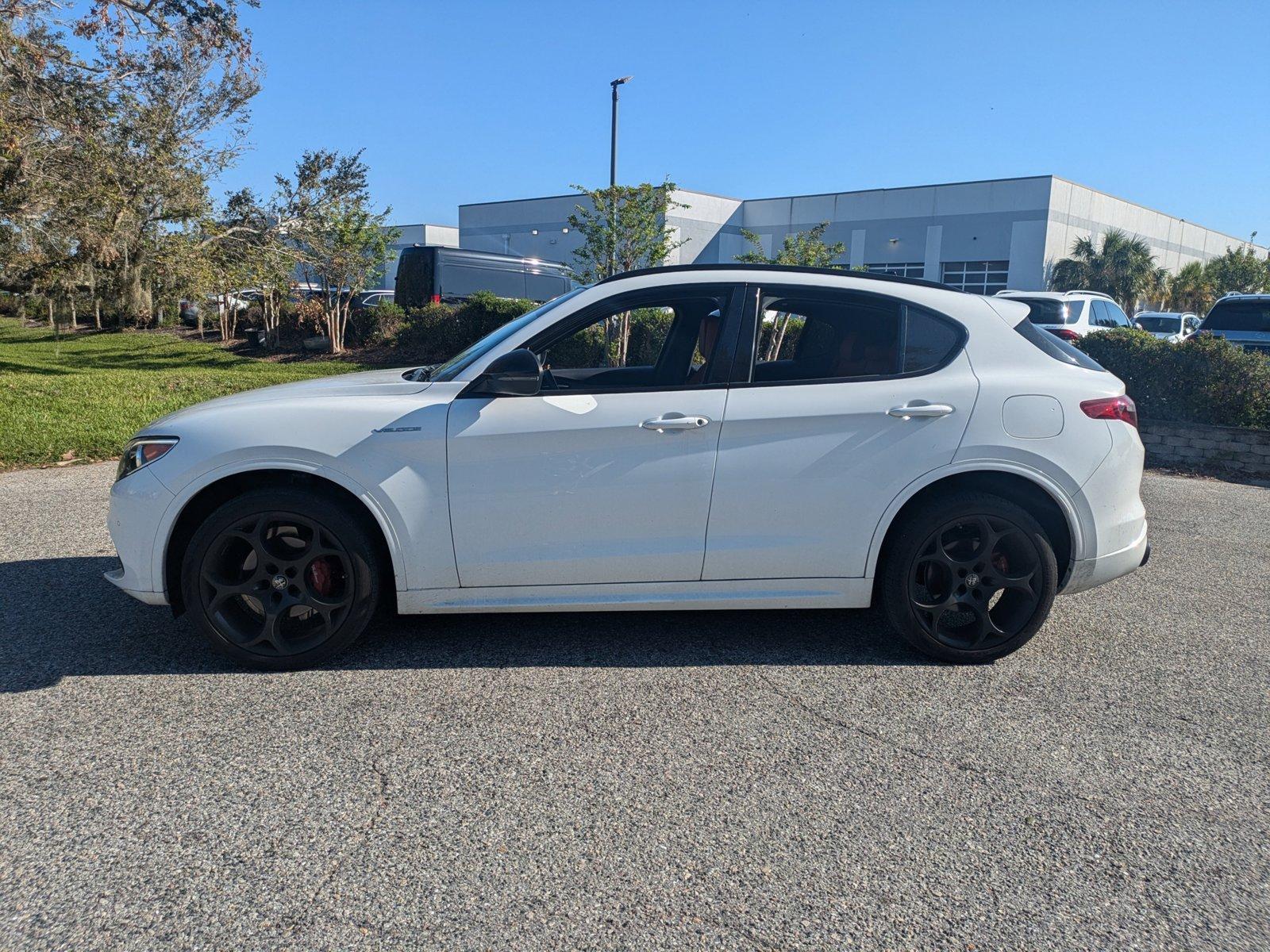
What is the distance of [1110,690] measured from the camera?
3.97m

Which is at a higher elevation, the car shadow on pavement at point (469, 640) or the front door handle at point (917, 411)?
the front door handle at point (917, 411)

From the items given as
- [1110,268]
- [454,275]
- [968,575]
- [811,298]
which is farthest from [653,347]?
[1110,268]

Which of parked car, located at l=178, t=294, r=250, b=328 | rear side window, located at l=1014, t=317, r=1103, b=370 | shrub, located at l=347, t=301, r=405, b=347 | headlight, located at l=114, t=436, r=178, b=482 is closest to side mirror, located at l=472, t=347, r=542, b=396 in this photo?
headlight, located at l=114, t=436, r=178, b=482

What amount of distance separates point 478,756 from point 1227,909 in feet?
7.35

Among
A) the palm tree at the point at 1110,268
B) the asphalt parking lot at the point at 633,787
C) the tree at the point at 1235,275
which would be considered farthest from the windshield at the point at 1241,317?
the tree at the point at 1235,275

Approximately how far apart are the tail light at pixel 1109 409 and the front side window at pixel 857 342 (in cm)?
62

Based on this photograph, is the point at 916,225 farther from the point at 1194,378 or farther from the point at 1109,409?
the point at 1109,409

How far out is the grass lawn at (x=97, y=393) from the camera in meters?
9.28

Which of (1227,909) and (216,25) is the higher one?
(216,25)

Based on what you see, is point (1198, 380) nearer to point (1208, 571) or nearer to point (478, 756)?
point (1208, 571)

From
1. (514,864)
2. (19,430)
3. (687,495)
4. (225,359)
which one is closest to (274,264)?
(225,359)

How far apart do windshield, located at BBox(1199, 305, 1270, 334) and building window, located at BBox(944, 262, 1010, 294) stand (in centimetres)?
2790

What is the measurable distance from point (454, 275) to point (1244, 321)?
48.6 feet

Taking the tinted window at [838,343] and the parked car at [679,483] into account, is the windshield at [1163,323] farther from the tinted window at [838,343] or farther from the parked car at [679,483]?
the tinted window at [838,343]
